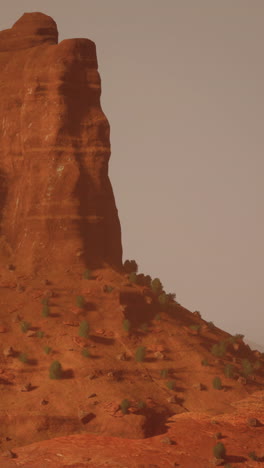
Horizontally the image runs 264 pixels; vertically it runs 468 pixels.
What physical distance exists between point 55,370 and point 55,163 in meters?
15.6

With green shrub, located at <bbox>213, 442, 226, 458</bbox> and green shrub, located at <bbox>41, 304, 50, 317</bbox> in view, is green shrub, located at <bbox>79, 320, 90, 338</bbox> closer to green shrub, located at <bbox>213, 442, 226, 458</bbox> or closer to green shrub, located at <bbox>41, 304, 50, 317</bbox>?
green shrub, located at <bbox>41, 304, 50, 317</bbox>

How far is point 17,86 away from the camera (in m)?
49.3

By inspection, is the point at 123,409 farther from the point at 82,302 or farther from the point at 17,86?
the point at 17,86

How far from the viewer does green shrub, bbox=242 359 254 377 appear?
43.4 m

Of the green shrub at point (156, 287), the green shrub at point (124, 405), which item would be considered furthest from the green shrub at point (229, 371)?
the green shrub at point (156, 287)

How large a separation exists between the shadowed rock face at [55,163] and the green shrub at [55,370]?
9280 mm

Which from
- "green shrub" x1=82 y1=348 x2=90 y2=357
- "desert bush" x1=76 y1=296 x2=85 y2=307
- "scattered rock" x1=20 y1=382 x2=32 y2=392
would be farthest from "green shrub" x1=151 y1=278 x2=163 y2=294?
"scattered rock" x1=20 y1=382 x2=32 y2=392

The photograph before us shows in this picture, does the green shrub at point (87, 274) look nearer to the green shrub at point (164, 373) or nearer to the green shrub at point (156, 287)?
the green shrub at point (156, 287)

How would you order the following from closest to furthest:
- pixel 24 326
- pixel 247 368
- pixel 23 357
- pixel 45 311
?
pixel 23 357, pixel 24 326, pixel 45 311, pixel 247 368

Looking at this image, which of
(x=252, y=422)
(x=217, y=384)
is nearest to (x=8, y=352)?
(x=217, y=384)

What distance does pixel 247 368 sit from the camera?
43.6 meters

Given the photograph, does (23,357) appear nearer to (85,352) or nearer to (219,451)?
(85,352)

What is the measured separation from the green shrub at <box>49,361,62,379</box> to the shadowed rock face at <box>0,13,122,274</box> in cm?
928

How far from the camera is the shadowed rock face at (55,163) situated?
46.4 metres
